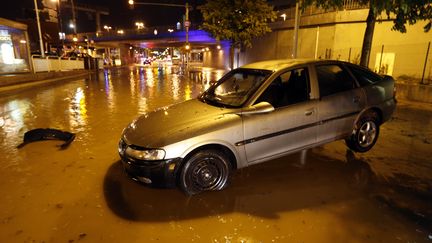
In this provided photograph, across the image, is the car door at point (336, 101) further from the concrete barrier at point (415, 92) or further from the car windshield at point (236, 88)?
the concrete barrier at point (415, 92)

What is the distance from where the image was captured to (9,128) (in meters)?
7.55

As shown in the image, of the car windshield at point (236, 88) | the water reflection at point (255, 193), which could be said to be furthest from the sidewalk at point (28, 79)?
the water reflection at point (255, 193)

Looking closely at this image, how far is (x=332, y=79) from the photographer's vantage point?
16.2 feet

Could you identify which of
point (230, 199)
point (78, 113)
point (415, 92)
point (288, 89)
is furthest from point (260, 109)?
point (415, 92)

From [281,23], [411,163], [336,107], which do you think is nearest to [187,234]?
[336,107]

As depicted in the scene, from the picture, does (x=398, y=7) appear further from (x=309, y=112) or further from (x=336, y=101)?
(x=309, y=112)

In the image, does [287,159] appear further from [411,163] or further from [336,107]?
[411,163]

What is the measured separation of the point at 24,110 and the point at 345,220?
10267 millimetres

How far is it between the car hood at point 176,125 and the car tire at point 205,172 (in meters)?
0.33

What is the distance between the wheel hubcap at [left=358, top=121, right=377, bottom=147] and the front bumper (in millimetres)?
3504

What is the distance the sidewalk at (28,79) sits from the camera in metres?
14.8

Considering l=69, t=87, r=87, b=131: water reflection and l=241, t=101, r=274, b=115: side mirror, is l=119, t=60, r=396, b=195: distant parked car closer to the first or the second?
l=241, t=101, r=274, b=115: side mirror

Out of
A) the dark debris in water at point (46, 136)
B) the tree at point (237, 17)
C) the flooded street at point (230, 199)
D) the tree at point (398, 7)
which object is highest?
Answer: the tree at point (237, 17)

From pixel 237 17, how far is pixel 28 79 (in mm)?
13164
